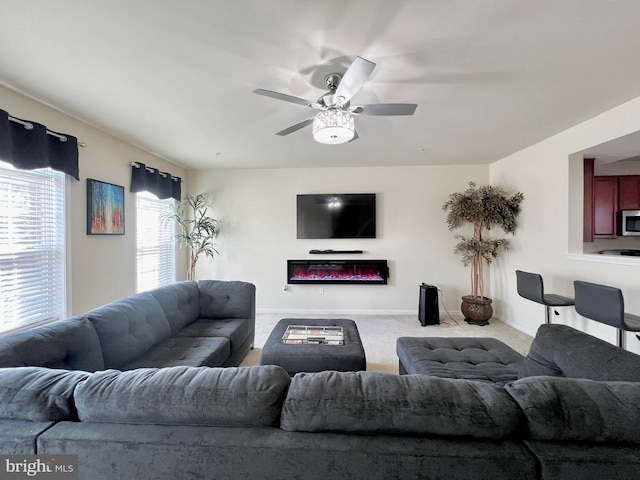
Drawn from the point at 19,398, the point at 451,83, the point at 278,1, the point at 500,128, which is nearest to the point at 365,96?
the point at 451,83

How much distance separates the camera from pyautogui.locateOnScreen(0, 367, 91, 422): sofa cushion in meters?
0.83

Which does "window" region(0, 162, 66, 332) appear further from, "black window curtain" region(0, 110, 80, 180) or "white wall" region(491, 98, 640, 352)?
"white wall" region(491, 98, 640, 352)

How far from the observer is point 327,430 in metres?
0.78

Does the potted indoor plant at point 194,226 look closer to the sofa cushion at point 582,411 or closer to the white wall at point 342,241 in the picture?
the white wall at point 342,241

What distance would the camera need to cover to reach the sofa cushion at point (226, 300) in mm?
2828

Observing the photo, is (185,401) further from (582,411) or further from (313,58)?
(313,58)

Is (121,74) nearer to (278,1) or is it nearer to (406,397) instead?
(278,1)

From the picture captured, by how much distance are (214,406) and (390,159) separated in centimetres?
391

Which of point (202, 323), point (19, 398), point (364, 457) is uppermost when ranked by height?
point (19, 398)

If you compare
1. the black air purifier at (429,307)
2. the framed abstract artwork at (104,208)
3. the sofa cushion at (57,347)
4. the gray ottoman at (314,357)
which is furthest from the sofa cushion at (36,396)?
the black air purifier at (429,307)

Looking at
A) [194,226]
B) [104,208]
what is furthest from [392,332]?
[104,208]

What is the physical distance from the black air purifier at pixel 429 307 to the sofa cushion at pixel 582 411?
10.3 ft

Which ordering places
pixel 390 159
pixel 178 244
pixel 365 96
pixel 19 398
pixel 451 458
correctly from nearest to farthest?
1. pixel 451 458
2. pixel 19 398
3. pixel 365 96
4. pixel 390 159
5. pixel 178 244

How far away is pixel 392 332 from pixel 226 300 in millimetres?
2276
